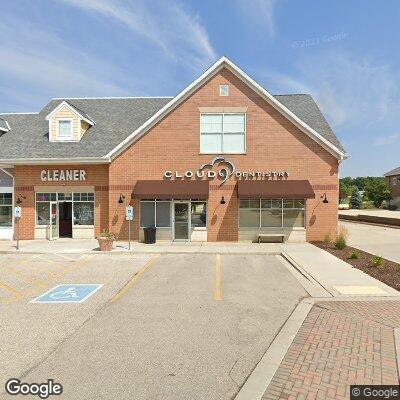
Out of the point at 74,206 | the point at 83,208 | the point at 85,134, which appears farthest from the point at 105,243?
the point at 85,134

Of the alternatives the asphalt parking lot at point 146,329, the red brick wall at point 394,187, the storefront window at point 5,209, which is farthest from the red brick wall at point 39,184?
the red brick wall at point 394,187

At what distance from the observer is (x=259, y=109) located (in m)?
21.1

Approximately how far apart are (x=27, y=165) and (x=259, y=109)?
1476 centimetres

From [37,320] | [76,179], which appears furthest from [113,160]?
[37,320]

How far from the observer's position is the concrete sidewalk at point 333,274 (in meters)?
10.4

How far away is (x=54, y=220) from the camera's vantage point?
22625 millimetres

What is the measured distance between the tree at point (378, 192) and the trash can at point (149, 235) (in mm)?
55129

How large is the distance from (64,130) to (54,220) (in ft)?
19.4

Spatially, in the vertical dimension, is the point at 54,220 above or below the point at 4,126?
below

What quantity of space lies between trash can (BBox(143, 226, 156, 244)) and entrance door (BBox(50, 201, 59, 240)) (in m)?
6.26

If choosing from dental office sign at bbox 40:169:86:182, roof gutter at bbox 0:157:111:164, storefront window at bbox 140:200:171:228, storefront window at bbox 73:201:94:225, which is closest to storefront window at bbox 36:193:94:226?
storefront window at bbox 73:201:94:225

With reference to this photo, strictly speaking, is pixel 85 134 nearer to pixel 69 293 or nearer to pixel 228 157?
pixel 228 157

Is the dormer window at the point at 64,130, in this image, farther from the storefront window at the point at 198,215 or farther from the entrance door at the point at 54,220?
the storefront window at the point at 198,215

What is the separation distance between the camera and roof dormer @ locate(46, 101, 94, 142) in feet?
75.7
